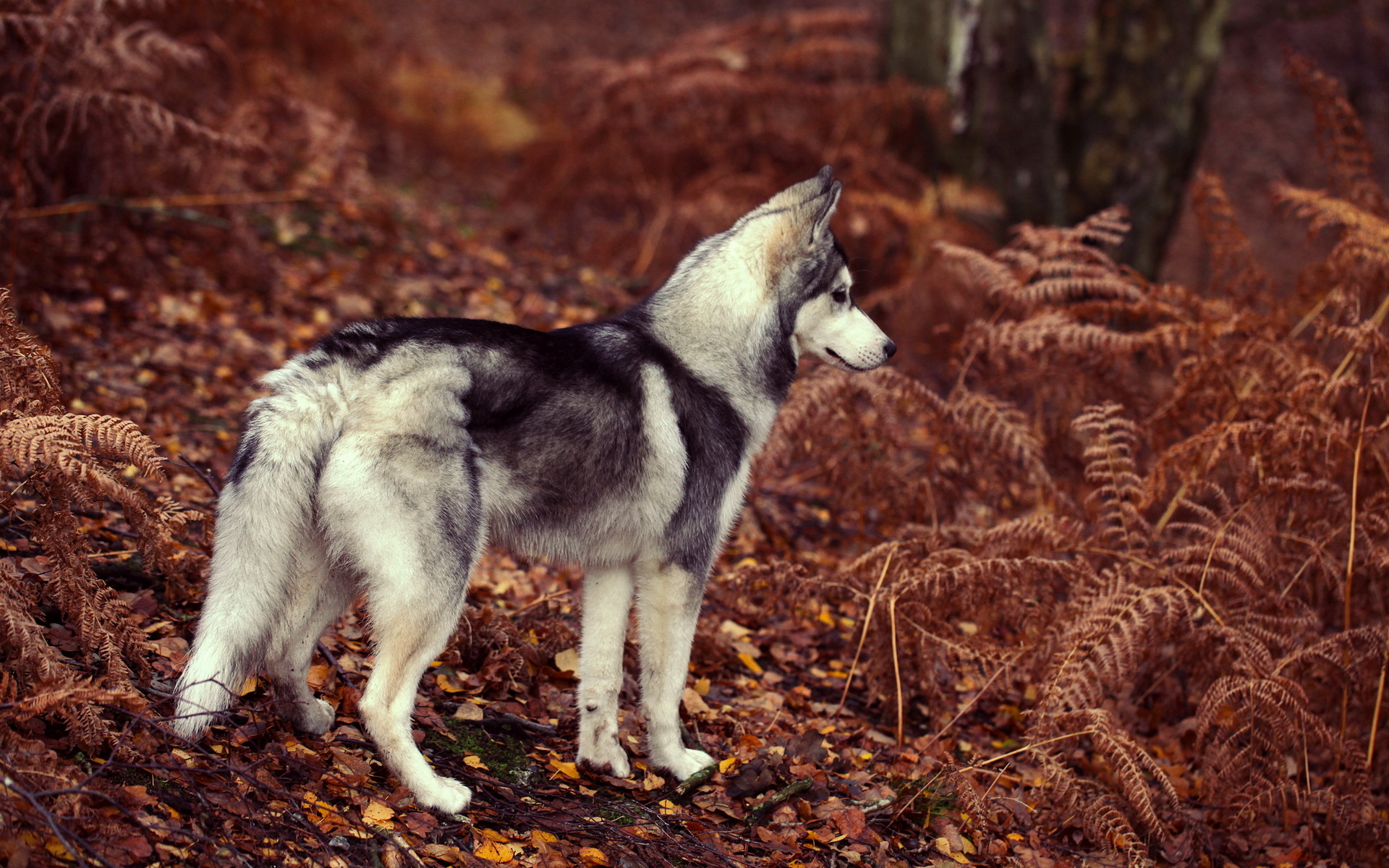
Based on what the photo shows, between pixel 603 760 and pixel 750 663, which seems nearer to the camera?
pixel 603 760

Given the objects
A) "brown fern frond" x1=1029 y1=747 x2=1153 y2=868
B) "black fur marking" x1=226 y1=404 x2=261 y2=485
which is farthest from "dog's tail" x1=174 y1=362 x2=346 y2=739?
"brown fern frond" x1=1029 y1=747 x2=1153 y2=868

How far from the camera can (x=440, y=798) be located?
372cm

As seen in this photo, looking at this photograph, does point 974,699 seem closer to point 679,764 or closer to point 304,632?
point 679,764

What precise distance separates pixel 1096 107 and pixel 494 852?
8.54 m

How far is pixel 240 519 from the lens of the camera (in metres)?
3.43

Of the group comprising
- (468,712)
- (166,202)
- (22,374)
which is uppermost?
(22,374)

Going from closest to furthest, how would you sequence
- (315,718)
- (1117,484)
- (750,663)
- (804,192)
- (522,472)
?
(522,472)
(315,718)
(804,192)
(1117,484)
(750,663)

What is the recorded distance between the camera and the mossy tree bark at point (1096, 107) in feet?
30.3

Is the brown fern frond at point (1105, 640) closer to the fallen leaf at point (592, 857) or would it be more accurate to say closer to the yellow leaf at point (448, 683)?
the fallen leaf at point (592, 857)

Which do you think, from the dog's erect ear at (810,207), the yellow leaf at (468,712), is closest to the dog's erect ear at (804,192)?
the dog's erect ear at (810,207)

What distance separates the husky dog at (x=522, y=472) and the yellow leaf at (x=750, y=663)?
108 centimetres

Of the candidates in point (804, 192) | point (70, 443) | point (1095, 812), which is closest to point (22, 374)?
point (70, 443)

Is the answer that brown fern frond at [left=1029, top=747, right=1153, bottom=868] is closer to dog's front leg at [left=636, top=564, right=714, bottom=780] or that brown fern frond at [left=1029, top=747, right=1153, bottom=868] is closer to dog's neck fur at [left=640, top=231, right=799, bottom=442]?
dog's front leg at [left=636, top=564, right=714, bottom=780]

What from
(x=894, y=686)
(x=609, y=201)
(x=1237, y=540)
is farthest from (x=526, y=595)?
(x=609, y=201)
